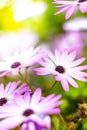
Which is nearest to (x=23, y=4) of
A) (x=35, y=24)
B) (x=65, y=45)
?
(x=35, y=24)

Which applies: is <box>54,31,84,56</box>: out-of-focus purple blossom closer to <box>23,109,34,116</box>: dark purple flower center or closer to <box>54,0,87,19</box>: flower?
<box>54,0,87,19</box>: flower

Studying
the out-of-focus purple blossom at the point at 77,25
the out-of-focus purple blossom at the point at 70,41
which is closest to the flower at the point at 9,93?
the out-of-focus purple blossom at the point at 77,25

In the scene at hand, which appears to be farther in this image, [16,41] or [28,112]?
[16,41]

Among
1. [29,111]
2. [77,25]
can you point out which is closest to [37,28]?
[77,25]

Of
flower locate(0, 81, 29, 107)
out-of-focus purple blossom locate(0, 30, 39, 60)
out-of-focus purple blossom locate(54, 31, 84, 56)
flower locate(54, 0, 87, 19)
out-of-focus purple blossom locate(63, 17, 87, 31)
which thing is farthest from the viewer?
out-of-focus purple blossom locate(0, 30, 39, 60)

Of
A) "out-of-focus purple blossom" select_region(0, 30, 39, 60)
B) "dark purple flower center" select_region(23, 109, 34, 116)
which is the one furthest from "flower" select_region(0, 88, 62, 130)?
"out-of-focus purple blossom" select_region(0, 30, 39, 60)

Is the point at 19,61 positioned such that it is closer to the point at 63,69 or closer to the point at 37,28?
the point at 63,69

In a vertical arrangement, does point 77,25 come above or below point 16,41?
above
